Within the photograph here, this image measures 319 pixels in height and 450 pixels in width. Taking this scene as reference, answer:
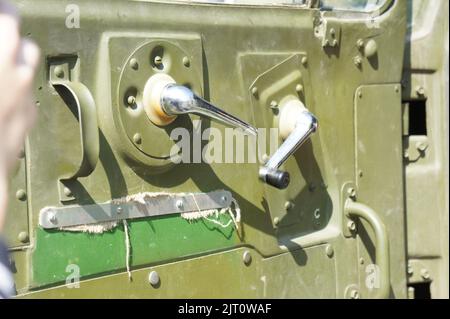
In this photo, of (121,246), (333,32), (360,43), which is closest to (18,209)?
(121,246)

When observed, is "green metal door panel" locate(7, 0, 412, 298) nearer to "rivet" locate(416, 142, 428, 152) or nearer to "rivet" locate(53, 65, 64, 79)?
"rivet" locate(53, 65, 64, 79)

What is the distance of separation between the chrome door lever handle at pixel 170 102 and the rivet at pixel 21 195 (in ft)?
1.10

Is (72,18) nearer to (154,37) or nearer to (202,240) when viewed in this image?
(154,37)

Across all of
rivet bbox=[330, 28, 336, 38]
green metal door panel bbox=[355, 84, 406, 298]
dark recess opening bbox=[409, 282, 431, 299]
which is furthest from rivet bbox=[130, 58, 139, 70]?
dark recess opening bbox=[409, 282, 431, 299]

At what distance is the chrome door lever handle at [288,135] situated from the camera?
194 cm

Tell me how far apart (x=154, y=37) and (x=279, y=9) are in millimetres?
448

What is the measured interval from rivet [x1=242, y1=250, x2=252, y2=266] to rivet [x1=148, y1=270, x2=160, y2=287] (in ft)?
0.90

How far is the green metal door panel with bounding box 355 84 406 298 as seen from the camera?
2340mm

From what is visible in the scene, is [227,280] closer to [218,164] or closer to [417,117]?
[218,164]

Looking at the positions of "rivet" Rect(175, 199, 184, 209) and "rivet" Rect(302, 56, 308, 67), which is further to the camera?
"rivet" Rect(302, 56, 308, 67)

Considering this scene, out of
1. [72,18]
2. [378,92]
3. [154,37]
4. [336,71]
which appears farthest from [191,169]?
[378,92]

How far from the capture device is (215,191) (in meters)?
1.92

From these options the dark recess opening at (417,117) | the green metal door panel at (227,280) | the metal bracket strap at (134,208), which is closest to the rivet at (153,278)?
the green metal door panel at (227,280)

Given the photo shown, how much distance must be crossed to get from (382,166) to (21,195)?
122 cm
